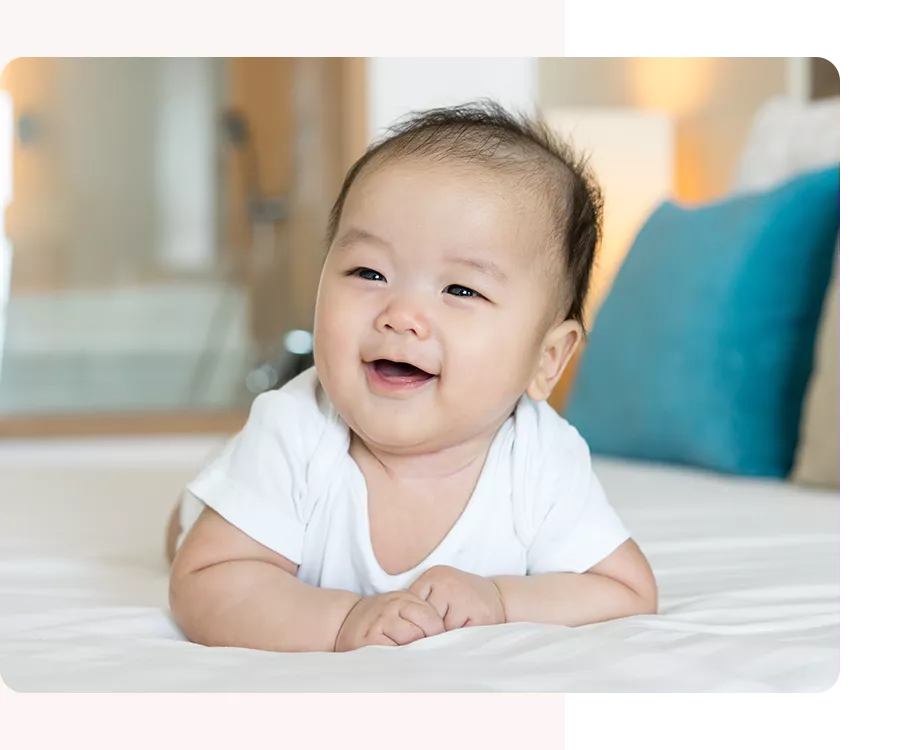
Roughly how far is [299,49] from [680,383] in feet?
3.47

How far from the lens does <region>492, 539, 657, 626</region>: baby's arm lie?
2.95ft

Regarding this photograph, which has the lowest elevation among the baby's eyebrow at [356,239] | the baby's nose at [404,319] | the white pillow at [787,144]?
the baby's nose at [404,319]

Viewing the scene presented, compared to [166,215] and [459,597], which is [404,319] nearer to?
[459,597]

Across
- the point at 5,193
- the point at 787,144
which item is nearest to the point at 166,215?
the point at 5,193

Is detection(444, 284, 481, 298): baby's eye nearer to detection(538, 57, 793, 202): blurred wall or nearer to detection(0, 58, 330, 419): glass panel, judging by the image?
detection(538, 57, 793, 202): blurred wall

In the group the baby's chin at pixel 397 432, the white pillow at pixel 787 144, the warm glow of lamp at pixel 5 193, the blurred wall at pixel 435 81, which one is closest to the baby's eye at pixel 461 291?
the baby's chin at pixel 397 432

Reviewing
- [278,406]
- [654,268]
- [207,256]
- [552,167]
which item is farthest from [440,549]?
[207,256]

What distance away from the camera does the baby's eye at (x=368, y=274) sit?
35.8 inches

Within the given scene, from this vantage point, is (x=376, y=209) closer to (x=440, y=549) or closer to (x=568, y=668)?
(x=440, y=549)

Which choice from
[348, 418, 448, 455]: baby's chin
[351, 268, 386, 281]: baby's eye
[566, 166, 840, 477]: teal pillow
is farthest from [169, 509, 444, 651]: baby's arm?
[566, 166, 840, 477]: teal pillow

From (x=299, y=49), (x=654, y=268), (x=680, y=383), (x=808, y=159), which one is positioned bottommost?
(x=680, y=383)

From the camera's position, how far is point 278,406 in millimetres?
985

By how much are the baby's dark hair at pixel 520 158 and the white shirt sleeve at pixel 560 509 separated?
12cm

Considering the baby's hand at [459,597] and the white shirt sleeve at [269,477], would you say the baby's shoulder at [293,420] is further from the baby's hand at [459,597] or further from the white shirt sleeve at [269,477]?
the baby's hand at [459,597]
